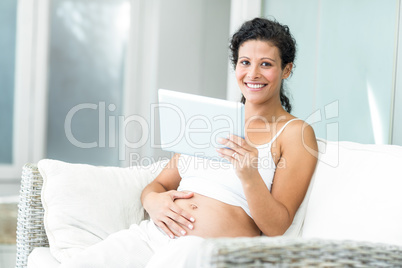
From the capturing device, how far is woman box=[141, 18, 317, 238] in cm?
125

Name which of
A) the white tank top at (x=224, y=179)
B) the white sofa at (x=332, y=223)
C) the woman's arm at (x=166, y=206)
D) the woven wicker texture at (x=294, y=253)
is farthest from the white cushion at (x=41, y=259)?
the woven wicker texture at (x=294, y=253)

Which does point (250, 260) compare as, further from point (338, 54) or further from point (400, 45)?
point (338, 54)

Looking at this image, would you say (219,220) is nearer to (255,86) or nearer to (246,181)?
(246,181)

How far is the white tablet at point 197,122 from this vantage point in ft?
3.84

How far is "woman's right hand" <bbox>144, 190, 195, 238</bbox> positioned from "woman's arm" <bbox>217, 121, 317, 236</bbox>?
210 millimetres

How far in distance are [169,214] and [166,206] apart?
0.03m

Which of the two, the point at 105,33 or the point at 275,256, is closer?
the point at 275,256

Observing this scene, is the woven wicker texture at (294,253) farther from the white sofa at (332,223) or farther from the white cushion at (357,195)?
the white cushion at (357,195)

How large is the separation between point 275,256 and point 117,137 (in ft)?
10.0

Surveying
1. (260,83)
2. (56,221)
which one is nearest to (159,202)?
(56,221)

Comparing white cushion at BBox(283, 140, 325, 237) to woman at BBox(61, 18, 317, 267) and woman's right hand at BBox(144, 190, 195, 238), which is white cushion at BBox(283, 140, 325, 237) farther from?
woman's right hand at BBox(144, 190, 195, 238)

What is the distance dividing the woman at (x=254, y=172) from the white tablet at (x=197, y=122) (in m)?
0.04

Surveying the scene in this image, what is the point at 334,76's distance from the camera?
2293mm

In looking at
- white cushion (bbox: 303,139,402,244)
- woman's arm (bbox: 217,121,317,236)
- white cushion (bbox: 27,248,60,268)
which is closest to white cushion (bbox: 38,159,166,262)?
white cushion (bbox: 27,248,60,268)
